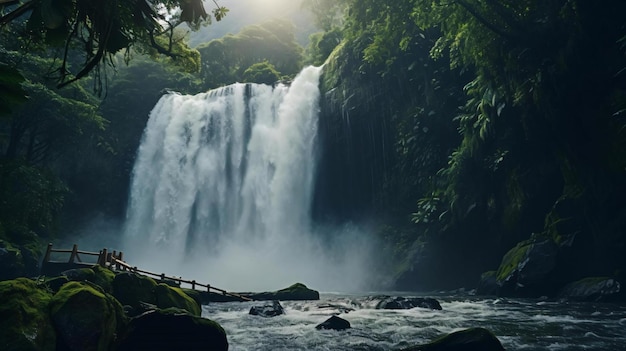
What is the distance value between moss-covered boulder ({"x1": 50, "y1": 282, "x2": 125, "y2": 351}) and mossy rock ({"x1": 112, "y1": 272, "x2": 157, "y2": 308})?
109 inches

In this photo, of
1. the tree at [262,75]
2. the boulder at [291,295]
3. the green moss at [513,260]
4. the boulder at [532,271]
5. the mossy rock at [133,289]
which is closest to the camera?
the mossy rock at [133,289]

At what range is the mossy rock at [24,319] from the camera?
6078mm

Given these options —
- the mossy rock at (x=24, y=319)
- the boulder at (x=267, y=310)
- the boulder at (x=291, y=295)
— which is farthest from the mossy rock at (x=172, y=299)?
the boulder at (x=291, y=295)

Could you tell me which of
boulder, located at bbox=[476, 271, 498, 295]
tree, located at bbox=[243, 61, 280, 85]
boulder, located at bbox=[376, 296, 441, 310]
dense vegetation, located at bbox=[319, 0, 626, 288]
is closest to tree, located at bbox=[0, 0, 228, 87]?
boulder, located at bbox=[376, 296, 441, 310]

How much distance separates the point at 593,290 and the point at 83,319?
15835 millimetres

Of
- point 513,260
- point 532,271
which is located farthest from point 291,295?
point 532,271

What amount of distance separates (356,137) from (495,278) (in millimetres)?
14052

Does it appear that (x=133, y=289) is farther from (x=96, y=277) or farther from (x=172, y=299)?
(x=96, y=277)

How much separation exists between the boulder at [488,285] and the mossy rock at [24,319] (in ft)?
55.2

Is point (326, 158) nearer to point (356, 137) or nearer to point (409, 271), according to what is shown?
point (356, 137)

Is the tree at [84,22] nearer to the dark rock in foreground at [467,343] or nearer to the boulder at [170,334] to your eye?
the boulder at [170,334]

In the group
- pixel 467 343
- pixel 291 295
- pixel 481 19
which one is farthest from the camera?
pixel 291 295

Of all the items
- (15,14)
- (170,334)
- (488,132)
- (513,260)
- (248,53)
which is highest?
(248,53)

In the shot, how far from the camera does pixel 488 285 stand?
18.5 metres
